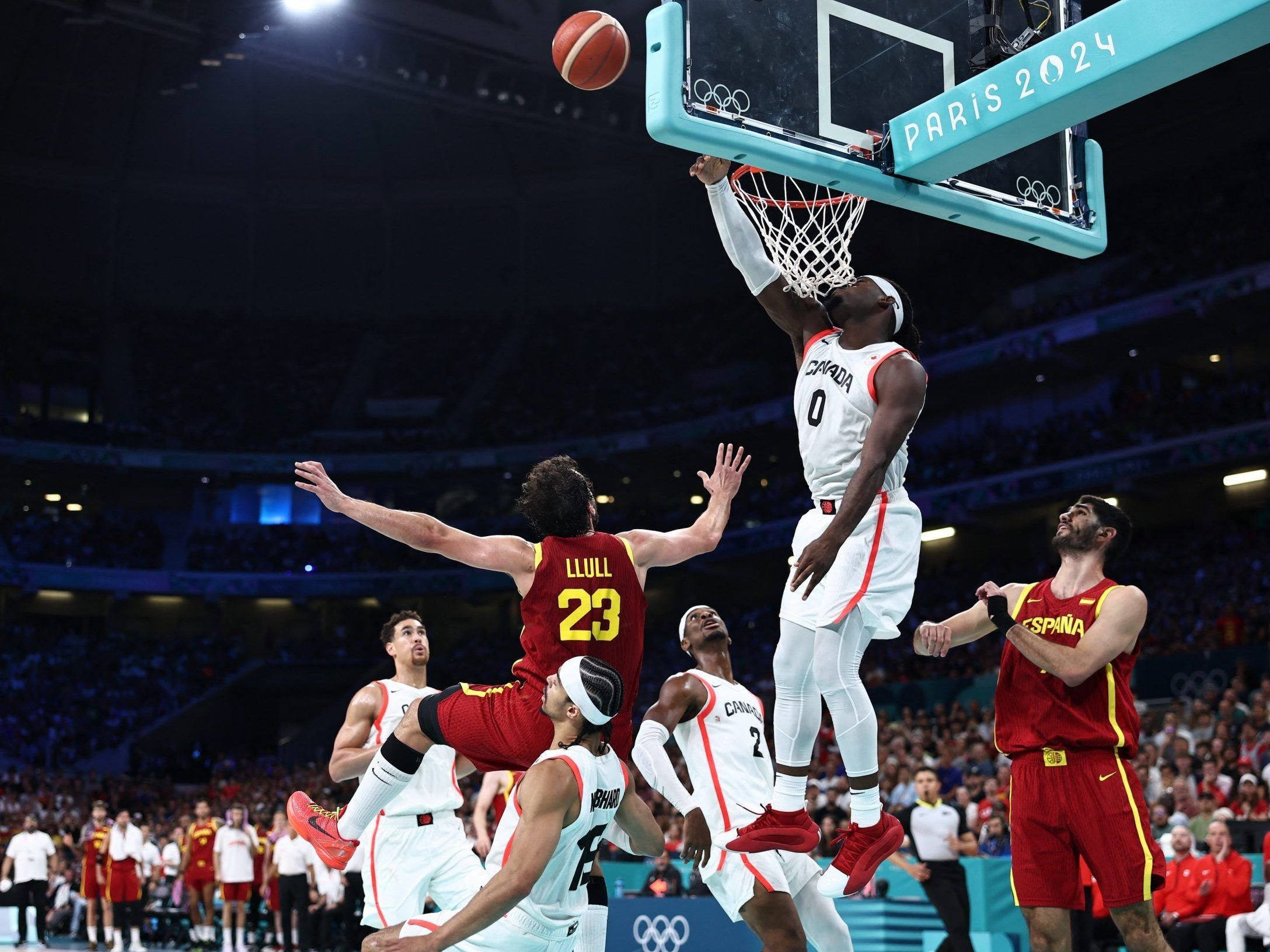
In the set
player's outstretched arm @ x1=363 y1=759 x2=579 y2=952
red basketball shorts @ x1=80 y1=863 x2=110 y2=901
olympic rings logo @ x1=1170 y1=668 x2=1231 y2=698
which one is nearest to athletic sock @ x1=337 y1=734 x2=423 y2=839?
player's outstretched arm @ x1=363 y1=759 x2=579 y2=952

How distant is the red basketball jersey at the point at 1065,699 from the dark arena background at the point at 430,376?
1706cm

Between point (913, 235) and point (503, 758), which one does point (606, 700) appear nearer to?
point (503, 758)

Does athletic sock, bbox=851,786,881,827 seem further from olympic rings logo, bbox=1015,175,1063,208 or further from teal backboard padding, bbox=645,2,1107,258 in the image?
olympic rings logo, bbox=1015,175,1063,208

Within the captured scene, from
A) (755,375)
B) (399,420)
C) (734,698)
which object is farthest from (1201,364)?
(734,698)

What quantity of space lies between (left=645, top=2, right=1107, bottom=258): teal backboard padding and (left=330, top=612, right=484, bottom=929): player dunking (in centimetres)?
460

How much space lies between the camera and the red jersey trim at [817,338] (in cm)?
589

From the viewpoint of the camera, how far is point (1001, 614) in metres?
5.98

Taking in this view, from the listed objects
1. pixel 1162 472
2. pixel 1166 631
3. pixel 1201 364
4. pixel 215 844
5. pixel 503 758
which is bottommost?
pixel 215 844

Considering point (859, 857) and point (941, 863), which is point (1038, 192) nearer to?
point (859, 857)

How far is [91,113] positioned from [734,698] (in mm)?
32110

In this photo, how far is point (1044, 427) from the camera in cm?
2942

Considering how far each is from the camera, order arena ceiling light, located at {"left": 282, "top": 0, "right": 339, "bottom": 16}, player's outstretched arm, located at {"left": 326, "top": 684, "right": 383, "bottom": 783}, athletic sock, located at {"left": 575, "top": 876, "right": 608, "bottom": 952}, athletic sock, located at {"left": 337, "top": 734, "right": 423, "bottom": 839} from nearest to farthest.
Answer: athletic sock, located at {"left": 337, "top": 734, "right": 423, "bottom": 839} → athletic sock, located at {"left": 575, "top": 876, "right": 608, "bottom": 952} → player's outstretched arm, located at {"left": 326, "top": 684, "right": 383, "bottom": 783} → arena ceiling light, located at {"left": 282, "top": 0, "right": 339, "bottom": 16}

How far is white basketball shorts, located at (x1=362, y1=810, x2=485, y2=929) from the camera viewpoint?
8.59 meters

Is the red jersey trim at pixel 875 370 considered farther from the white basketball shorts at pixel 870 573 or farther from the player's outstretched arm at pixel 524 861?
the player's outstretched arm at pixel 524 861
